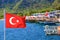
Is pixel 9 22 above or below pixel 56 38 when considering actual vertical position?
above

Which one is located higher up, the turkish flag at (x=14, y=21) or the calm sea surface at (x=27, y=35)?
the turkish flag at (x=14, y=21)

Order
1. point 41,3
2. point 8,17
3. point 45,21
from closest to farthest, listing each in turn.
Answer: point 8,17, point 45,21, point 41,3

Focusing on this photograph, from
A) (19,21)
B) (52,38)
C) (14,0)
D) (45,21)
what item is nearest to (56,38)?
(52,38)

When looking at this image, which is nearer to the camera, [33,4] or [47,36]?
[47,36]

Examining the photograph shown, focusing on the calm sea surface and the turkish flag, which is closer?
the turkish flag

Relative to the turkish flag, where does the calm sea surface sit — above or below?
below

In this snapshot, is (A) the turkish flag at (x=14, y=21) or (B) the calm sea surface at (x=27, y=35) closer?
(A) the turkish flag at (x=14, y=21)

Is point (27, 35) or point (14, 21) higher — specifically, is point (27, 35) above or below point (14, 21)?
below

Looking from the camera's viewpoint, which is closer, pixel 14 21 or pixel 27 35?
pixel 14 21

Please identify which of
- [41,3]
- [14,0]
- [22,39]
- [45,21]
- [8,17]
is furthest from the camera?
[14,0]

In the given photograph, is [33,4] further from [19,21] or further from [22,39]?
[19,21]

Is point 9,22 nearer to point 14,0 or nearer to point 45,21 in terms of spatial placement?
point 45,21
